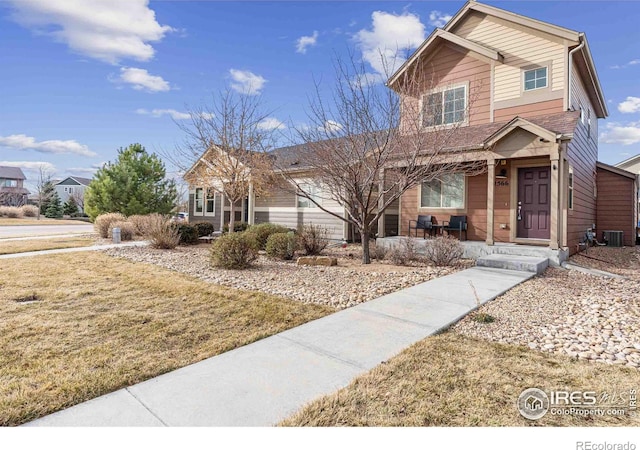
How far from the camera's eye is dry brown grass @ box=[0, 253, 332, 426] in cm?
271

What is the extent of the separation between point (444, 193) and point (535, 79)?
422 centimetres

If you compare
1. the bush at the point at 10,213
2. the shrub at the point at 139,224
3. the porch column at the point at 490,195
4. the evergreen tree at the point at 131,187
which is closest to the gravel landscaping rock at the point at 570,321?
the porch column at the point at 490,195

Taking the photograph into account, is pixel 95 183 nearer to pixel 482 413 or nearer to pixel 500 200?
pixel 500 200

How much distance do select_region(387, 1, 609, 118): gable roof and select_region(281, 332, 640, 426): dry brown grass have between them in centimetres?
738

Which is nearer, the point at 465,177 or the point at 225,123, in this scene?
the point at 465,177

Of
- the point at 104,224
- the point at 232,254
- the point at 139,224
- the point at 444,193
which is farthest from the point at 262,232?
the point at 104,224

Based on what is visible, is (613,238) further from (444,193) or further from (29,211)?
(29,211)

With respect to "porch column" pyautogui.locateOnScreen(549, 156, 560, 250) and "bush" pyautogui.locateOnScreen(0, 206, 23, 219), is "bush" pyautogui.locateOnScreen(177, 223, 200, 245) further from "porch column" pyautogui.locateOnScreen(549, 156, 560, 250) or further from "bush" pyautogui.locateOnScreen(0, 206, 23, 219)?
"bush" pyautogui.locateOnScreen(0, 206, 23, 219)

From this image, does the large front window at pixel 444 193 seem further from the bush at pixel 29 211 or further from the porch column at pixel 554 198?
the bush at pixel 29 211

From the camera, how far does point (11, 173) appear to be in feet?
186

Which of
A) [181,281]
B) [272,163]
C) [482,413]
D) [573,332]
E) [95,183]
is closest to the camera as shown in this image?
[482,413]

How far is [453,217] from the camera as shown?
1099 cm
